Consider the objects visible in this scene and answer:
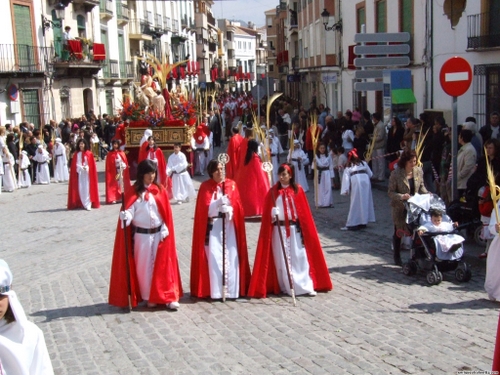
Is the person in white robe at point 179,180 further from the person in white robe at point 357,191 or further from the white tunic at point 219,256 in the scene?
the white tunic at point 219,256

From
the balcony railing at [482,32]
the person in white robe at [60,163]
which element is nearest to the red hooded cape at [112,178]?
the person in white robe at [60,163]

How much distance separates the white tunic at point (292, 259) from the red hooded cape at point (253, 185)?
5.01 metres

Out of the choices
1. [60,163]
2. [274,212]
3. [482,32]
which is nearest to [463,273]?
[274,212]

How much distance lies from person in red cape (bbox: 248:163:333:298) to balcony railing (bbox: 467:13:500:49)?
29.6 feet

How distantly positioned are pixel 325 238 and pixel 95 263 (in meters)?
3.61

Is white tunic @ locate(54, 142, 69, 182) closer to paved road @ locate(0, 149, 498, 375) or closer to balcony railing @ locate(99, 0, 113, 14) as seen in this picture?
paved road @ locate(0, 149, 498, 375)

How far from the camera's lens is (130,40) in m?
33.9

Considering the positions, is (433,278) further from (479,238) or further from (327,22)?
(327,22)

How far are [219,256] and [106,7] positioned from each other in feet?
90.7

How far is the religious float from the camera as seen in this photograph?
19141mm

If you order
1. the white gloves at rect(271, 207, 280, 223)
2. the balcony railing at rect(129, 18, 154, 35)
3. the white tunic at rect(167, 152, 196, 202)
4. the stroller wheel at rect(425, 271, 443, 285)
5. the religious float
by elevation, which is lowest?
the stroller wheel at rect(425, 271, 443, 285)

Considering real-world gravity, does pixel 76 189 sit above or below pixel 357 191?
below

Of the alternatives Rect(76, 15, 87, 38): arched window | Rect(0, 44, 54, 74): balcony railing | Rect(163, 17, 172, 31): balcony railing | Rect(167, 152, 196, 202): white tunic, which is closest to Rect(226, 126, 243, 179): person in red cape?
Rect(167, 152, 196, 202): white tunic

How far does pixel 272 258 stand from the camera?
299 inches
